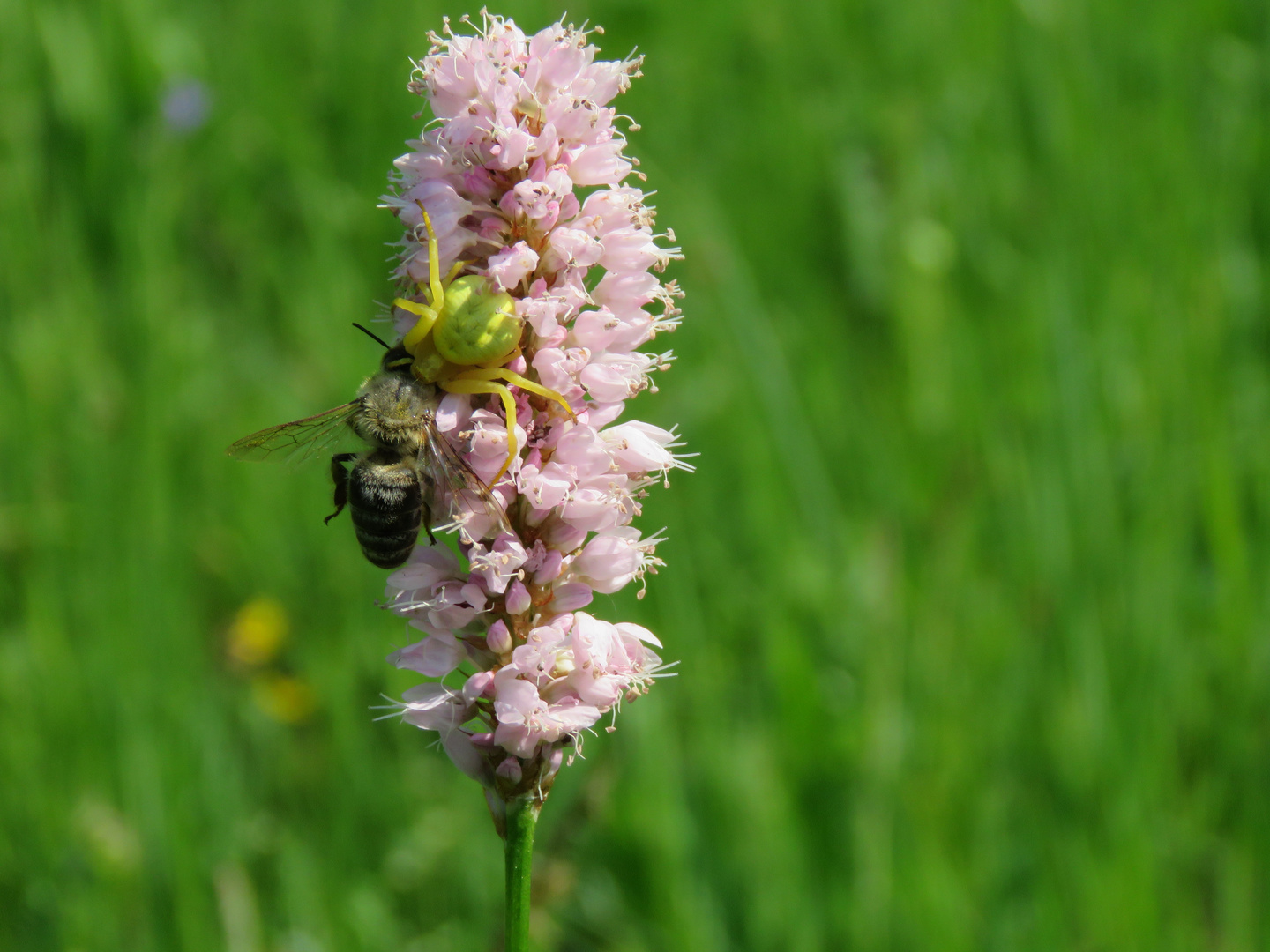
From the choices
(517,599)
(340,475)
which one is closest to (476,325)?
(517,599)

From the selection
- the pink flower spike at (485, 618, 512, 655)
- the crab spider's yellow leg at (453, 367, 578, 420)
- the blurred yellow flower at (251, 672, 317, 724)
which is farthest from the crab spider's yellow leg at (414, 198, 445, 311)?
the blurred yellow flower at (251, 672, 317, 724)

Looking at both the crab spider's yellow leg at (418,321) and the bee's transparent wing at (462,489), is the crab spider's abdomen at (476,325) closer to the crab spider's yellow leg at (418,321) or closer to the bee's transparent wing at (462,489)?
the crab spider's yellow leg at (418,321)

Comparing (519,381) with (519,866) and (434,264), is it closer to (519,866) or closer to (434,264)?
(434,264)

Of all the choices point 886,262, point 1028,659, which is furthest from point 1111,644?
point 886,262

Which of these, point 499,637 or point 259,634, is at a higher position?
point 259,634

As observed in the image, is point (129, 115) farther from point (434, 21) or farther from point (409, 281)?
point (409, 281)

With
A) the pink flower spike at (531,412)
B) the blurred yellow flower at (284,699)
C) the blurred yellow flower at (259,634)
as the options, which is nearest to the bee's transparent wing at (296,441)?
the pink flower spike at (531,412)
